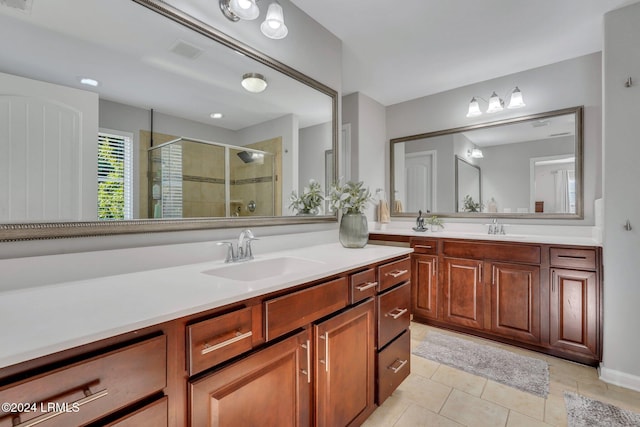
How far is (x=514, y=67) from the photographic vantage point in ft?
8.96

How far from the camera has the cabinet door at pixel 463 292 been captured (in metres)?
2.51

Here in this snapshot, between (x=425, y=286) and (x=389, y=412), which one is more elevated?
(x=425, y=286)

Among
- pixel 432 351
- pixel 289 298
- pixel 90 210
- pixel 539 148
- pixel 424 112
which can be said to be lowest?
pixel 432 351

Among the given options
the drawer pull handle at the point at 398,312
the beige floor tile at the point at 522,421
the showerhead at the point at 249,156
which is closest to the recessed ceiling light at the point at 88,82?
the showerhead at the point at 249,156

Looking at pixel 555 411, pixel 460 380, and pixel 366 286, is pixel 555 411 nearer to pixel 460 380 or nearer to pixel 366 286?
pixel 460 380

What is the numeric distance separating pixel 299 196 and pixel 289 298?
1106 millimetres

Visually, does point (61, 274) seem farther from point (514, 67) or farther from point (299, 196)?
point (514, 67)

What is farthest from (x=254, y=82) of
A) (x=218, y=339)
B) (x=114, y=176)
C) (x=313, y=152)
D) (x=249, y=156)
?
(x=218, y=339)

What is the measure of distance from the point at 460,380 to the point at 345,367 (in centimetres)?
114

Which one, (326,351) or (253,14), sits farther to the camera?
(253,14)

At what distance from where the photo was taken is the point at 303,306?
1111mm

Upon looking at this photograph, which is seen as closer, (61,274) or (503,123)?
(61,274)

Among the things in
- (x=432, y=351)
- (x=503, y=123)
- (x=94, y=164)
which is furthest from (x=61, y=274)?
(x=503, y=123)

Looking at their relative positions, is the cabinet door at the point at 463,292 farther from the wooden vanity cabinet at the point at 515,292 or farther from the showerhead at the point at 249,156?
the showerhead at the point at 249,156
